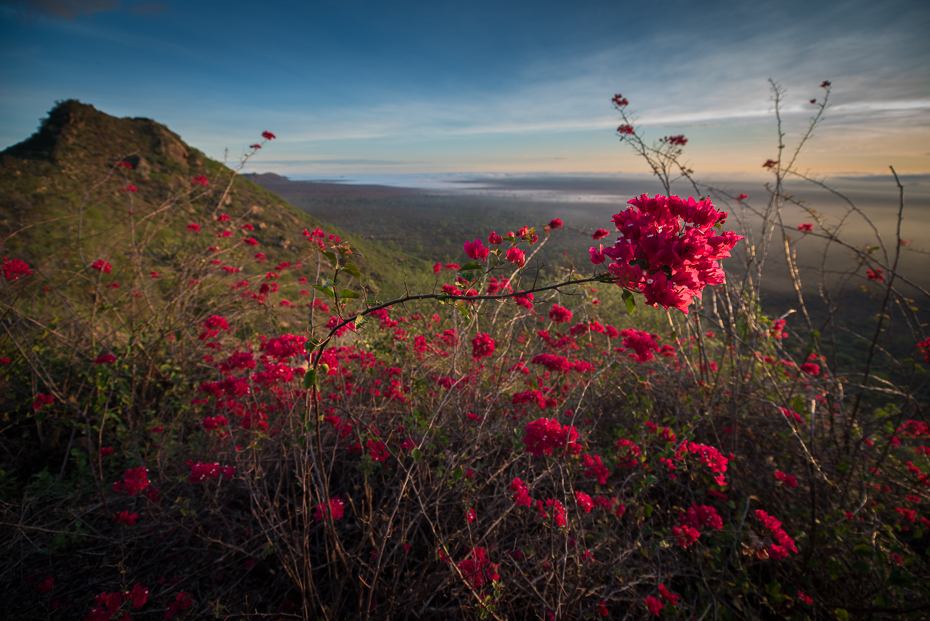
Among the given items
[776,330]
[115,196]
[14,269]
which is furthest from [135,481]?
[115,196]

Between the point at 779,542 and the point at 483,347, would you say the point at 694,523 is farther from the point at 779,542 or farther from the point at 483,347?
the point at 483,347

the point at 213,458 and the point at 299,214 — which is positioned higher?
the point at 299,214

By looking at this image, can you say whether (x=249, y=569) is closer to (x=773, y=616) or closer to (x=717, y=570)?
(x=717, y=570)

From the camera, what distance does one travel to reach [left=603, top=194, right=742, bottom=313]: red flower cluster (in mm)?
838

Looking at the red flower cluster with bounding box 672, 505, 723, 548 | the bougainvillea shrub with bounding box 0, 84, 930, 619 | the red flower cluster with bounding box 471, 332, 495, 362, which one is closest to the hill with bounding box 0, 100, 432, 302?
the bougainvillea shrub with bounding box 0, 84, 930, 619

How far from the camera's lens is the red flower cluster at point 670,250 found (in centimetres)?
84

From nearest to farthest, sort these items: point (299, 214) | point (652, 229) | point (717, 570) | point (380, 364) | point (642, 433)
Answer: point (652, 229) < point (717, 570) < point (642, 433) < point (380, 364) < point (299, 214)

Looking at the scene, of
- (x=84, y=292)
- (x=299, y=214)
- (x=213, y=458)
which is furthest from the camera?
(x=299, y=214)

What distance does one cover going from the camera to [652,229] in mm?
918

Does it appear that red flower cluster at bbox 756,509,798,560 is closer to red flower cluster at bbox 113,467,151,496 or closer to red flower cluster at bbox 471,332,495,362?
red flower cluster at bbox 471,332,495,362

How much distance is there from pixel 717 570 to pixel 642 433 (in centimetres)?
90

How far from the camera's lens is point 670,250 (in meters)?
0.83

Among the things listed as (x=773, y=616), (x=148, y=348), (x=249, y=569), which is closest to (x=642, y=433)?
(x=773, y=616)

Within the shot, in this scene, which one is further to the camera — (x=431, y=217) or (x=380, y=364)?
(x=431, y=217)
